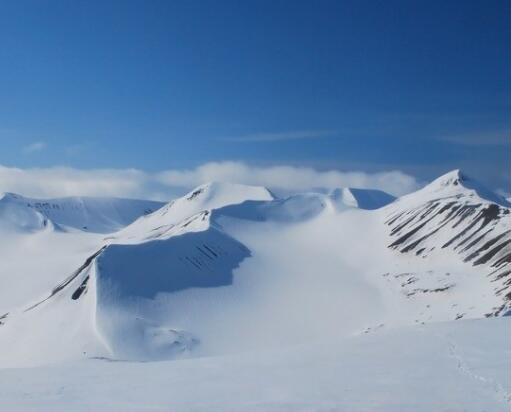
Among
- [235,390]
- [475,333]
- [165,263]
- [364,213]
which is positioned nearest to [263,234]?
[364,213]

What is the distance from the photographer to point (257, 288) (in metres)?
89.7

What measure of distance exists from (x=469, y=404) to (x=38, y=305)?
260 ft

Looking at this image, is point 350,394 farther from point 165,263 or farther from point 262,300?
point 165,263

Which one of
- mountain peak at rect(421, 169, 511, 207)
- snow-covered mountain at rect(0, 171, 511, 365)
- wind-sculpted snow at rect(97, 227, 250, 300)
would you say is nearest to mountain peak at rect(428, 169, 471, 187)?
mountain peak at rect(421, 169, 511, 207)

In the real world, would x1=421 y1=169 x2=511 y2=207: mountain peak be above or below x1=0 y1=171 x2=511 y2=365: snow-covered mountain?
above

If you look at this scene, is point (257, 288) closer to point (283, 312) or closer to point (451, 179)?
point (283, 312)

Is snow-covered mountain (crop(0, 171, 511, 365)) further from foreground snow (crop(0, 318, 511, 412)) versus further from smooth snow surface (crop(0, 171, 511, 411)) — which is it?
foreground snow (crop(0, 318, 511, 412))

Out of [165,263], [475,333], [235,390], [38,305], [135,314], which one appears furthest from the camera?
[165,263]

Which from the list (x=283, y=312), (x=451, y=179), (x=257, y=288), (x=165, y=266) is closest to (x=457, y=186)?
(x=451, y=179)

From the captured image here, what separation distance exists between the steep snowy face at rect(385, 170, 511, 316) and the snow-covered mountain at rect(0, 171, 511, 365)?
0.97 feet

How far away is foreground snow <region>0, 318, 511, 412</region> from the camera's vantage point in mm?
17641

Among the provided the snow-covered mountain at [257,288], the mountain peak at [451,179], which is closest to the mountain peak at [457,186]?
the mountain peak at [451,179]

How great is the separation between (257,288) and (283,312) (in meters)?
12.2

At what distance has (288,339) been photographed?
6806cm
